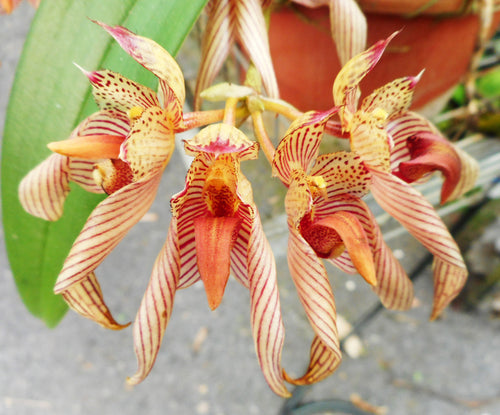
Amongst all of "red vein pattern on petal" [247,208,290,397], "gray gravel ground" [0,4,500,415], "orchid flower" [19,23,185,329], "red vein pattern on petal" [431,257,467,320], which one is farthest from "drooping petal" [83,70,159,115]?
"gray gravel ground" [0,4,500,415]

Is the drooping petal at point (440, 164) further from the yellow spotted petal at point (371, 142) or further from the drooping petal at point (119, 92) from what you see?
the drooping petal at point (119, 92)

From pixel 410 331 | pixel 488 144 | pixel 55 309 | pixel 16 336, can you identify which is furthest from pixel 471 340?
pixel 16 336

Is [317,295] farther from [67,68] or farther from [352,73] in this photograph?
[67,68]

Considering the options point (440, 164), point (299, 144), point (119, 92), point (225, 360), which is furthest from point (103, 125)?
point (225, 360)

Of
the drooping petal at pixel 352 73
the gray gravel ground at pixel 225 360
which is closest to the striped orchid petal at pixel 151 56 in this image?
the drooping petal at pixel 352 73

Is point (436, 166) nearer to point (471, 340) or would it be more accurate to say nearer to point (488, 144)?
point (488, 144)
